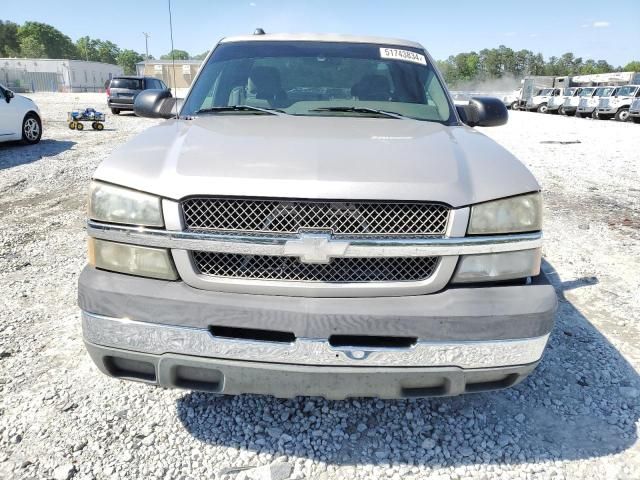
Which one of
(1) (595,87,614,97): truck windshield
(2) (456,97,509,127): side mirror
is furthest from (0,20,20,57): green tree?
(2) (456,97,509,127): side mirror

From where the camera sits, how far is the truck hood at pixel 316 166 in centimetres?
185

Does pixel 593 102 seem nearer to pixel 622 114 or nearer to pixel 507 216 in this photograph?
pixel 622 114

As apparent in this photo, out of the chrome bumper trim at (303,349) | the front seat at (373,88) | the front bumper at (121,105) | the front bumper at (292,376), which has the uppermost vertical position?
the front seat at (373,88)

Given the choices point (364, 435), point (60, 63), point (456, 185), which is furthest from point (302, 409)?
point (60, 63)

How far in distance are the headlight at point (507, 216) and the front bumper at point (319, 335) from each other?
0.78ft

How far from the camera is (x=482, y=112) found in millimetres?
3441

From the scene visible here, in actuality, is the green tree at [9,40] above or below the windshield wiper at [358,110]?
above

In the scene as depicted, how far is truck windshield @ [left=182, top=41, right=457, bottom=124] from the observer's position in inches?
124

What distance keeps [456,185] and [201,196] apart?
3.25ft

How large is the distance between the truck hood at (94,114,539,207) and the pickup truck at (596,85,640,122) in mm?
28216

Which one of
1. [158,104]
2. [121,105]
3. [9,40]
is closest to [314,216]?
[158,104]

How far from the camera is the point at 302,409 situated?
8.29 ft

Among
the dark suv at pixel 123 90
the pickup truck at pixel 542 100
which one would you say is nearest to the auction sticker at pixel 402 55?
the dark suv at pixel 123 90

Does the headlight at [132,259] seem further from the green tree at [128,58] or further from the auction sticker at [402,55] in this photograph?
the green tree at [128,58]
